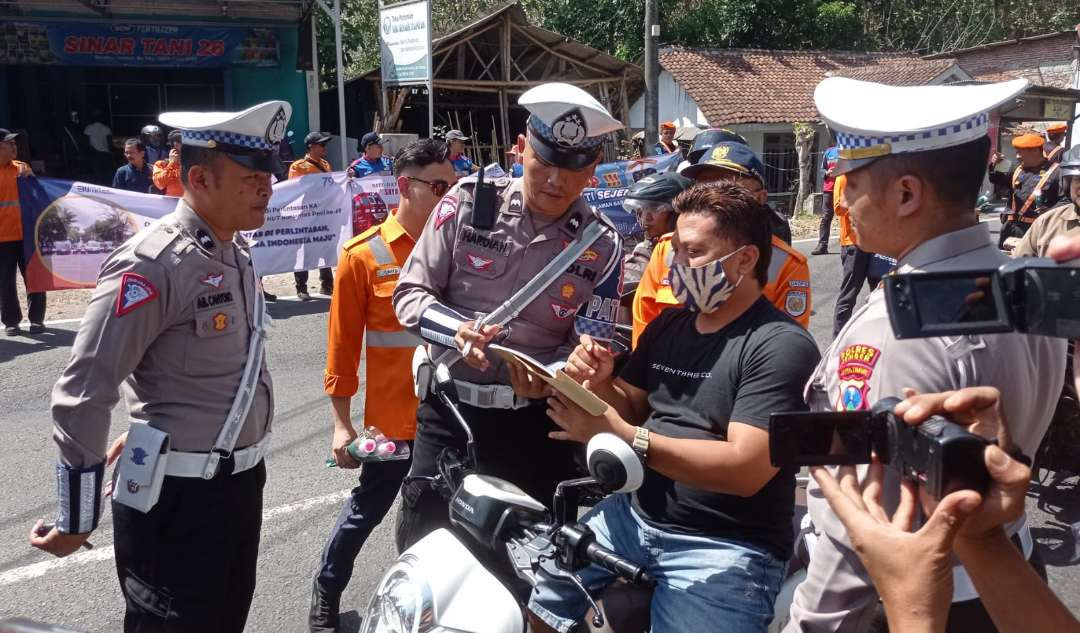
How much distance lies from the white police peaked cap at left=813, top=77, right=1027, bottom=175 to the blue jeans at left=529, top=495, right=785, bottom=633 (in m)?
1.01

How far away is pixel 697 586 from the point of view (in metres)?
2.30

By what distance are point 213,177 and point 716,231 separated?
1503 mm

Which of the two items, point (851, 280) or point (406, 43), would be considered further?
point (406, 43)

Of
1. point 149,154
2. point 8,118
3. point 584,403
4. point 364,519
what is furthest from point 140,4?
point 584,403

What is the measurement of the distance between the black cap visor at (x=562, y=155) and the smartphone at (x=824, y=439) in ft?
5.53

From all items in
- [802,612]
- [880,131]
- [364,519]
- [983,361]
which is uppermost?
[880,131]

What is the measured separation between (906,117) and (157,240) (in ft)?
6.45

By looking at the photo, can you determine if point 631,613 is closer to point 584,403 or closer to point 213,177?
point 584,403

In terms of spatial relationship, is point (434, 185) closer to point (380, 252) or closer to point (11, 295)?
point (380, 252)

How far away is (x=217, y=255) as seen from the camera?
8.89ft

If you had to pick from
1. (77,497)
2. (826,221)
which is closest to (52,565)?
(77,497)

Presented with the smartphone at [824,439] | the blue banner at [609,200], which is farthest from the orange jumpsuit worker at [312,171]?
the smartphone at [824,439]

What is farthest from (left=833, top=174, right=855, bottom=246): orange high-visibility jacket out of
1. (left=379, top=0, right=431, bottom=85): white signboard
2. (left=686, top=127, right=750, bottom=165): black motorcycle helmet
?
(left=379, top=0, right=431, bottom=85): white signboard

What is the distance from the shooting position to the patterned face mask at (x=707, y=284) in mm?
2506
